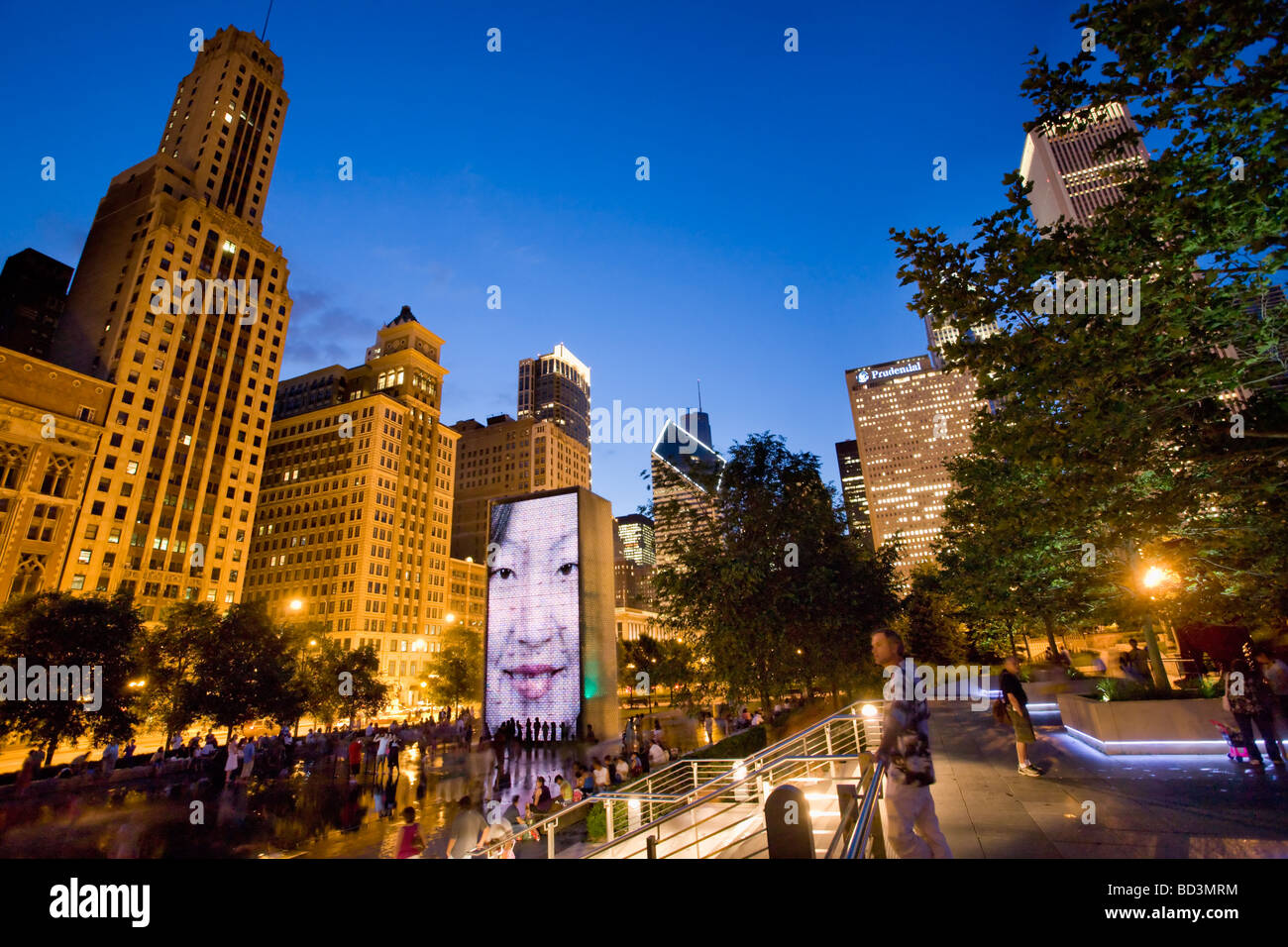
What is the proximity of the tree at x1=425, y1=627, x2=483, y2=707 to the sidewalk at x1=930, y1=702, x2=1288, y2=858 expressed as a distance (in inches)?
2055

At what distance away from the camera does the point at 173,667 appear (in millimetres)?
34156

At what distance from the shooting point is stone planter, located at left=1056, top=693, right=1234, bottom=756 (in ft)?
39.2

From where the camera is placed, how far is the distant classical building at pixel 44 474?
5591cm

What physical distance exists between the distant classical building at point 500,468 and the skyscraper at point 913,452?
97.3 m

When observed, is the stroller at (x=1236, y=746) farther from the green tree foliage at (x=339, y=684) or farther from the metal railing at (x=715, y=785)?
the green tree foliage at (x=339, y=684)

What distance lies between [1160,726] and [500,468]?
141564 millimetres

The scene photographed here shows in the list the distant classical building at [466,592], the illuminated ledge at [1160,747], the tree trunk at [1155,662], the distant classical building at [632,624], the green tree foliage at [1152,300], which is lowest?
the illuminated ledge at [1160,747]

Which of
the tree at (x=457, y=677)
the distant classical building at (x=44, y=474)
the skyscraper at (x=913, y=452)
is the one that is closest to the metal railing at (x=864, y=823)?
the tree at (x=457, y=677)

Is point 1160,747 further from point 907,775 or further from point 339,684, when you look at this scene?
point 339,684

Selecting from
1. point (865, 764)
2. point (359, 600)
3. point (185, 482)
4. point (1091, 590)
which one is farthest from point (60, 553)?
point (1091, 590)

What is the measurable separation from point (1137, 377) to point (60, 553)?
278 ft

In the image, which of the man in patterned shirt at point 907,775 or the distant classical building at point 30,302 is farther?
the distant classical building at point 30,302
